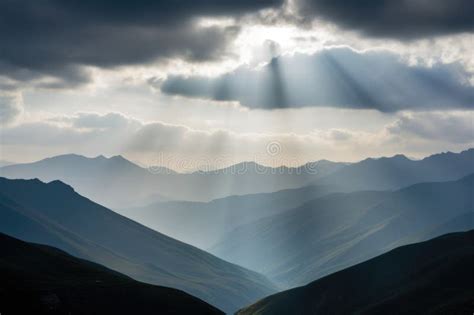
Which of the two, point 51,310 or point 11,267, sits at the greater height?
point 11,267

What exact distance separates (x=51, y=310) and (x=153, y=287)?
49.5 metres

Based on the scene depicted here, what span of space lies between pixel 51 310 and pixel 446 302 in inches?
4763

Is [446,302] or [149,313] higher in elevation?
[446,302]

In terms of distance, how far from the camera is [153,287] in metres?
199

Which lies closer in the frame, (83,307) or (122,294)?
(83,307)

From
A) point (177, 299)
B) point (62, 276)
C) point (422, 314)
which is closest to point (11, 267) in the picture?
point (62, 276)

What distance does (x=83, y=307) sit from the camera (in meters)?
162

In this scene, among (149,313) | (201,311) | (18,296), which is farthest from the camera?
(201,311)

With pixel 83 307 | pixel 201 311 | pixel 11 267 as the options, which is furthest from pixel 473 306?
pixel 11 267

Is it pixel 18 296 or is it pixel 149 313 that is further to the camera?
pixel 149 313

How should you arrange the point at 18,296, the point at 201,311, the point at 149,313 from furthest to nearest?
1. the point at 201,311
2. the point at 149,313
3. the point at 18,296

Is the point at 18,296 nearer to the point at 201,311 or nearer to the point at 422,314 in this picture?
the point at 201,311

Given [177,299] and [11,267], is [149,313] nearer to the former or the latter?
[177,299]

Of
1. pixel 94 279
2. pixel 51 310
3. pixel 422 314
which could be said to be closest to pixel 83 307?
pixel 51 310
